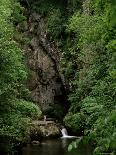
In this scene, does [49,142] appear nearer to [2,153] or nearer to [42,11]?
[2,153]

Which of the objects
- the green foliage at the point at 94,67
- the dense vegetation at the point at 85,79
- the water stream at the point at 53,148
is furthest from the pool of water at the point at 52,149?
the green foliage at the point at 94,67

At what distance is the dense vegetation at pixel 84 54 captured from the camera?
16.4 m

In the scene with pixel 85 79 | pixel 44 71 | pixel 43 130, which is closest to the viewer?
pixel 85 79

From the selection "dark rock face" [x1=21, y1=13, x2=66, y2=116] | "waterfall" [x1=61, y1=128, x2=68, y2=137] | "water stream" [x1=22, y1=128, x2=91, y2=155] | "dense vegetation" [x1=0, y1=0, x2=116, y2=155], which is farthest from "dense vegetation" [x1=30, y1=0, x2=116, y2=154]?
"water stream" [x1=22, y1=128, x2=91, y2=155]

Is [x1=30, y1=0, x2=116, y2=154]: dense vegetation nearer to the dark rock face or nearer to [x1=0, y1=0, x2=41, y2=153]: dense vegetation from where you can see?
the dark rock face

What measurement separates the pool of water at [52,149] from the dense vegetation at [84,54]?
61.8 inches

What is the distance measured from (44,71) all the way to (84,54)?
1237 cm

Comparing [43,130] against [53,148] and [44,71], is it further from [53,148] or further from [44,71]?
[44,71]

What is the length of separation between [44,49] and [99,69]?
827 inches

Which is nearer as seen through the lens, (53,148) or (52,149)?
(52,149)

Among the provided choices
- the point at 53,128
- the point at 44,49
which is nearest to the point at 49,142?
the point at 53,128

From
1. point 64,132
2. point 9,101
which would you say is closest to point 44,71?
point 64,132

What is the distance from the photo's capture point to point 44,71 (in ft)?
130

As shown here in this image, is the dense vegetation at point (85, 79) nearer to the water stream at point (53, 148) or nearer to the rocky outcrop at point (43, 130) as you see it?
the rocky outcrop at point (43, 130)
